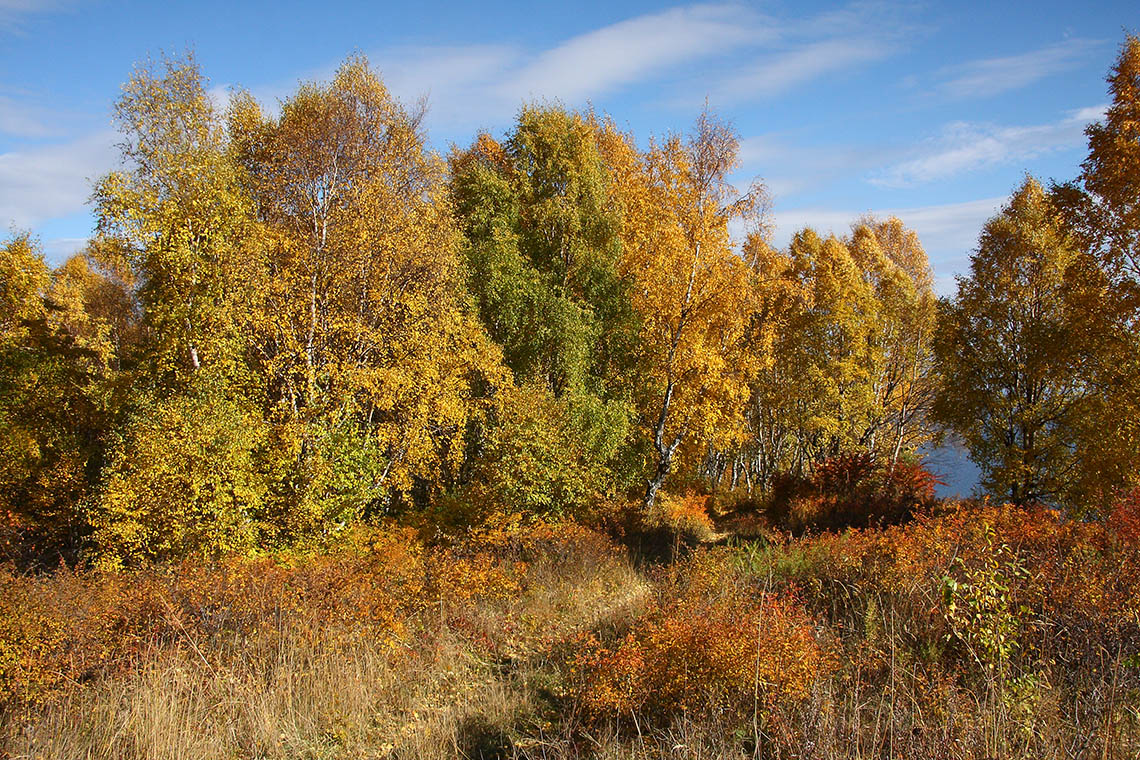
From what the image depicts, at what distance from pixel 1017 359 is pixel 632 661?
60.3 ft

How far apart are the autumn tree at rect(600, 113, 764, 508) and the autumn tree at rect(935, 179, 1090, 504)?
6.65m

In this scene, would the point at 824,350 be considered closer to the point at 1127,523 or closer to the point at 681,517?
the point at 681,517

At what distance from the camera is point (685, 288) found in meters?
17.5

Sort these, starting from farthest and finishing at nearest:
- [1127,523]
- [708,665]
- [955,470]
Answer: [955,470] < [1127,523] < [708,665]

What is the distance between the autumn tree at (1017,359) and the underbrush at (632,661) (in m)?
10.8

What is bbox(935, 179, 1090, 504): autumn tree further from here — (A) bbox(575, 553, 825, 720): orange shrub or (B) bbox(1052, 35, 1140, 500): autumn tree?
(A) bbox(575, 553, 825, 720): orange shrub

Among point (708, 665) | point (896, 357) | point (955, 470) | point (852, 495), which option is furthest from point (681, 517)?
point (955, 470)

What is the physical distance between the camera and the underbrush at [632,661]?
165 inches

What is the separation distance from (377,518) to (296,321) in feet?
18.2

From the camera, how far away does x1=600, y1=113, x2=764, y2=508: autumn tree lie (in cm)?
1700

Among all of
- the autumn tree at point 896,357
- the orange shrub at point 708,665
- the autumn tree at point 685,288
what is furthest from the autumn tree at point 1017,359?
the orange shrub at point 708,665

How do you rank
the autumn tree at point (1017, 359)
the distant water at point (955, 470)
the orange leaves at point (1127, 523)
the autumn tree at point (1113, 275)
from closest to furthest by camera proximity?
the orange leaves at point (1127, 523) → the autumn tree at point (1113, 275) → the autumn tree at point (1017, 359) → the distant water at point (955, 470)

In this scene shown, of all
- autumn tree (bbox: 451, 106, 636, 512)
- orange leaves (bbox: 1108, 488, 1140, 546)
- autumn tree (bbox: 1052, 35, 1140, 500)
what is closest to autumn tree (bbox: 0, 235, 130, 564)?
autumn tree (bbox: 451, 106, 636, 512)

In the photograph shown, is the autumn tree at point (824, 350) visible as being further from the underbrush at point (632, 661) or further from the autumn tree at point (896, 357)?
the underbrush at point (632, 661)
